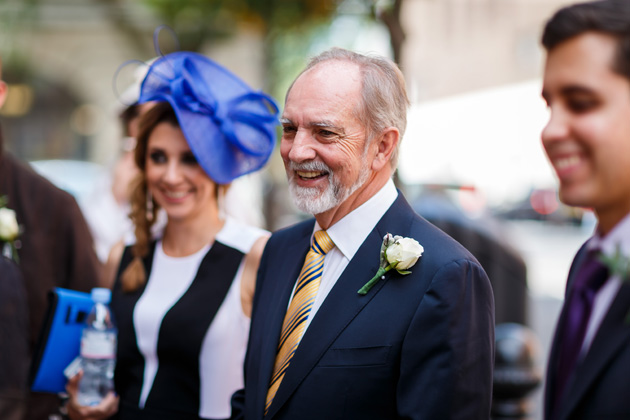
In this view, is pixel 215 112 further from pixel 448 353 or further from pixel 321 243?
pixel 448 353

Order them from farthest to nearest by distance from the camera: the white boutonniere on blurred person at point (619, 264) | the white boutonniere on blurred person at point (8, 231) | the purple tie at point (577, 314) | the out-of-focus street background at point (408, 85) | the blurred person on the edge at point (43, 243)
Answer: the out-of-focus street background at point (408, 85)
the blurred person on the edge at point (43, 243)
the white boutonniere on blurred person at point (8, 231)
the purple tie at point (577, 314)
the white boutonniere on blurred person at point (619, 264)

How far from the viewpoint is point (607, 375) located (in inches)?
62.7

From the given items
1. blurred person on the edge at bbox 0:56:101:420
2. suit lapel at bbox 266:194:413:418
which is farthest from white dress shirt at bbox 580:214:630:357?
blurred person on the edge at bbox 0:56:101:420

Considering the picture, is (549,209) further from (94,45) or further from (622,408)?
(622,408)

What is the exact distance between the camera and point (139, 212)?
3551 mm

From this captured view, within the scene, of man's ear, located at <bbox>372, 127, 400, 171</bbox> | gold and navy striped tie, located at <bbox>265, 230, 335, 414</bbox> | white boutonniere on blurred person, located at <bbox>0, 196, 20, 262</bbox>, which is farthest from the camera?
white boutonniere on blurred person, located at <bbox>0, 196, 20, 262</bbox>

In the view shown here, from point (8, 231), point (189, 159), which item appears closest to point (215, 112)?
point (189, 159)

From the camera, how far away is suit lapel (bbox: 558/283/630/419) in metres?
1.58

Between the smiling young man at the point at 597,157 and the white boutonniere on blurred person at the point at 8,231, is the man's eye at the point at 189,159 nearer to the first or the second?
the white boutonniere on blurred person at the point at 8,231

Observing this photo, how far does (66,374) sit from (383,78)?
194cm

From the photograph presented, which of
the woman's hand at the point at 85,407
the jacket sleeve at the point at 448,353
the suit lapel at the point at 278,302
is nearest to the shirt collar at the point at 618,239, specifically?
the jacket sleeve at the point at 448,353

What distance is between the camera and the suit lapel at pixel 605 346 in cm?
158

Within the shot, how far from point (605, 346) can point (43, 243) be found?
2.81 m

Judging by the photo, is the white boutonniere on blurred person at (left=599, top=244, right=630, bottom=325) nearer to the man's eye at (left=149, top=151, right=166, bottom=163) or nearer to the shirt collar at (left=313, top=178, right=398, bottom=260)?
the shirt collar at (left=313, top=178, right=398, bottom=260)
